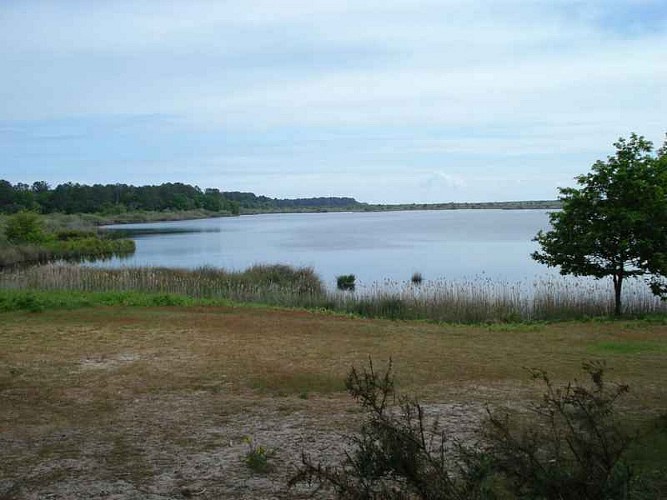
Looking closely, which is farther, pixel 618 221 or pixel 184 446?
pixel 618 221

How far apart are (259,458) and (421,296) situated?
41.6 feet

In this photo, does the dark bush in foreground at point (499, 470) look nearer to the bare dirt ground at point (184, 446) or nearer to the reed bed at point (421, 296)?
the bare dirt ground at point (184, 446)

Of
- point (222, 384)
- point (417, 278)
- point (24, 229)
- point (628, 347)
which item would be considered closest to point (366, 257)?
point (417, 278)

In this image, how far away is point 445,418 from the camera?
20.8ft

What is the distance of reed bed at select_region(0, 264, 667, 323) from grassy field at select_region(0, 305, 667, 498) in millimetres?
2761

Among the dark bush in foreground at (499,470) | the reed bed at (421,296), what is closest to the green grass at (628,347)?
the reed bed at (421,296)

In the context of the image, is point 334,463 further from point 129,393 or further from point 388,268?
point 388,268

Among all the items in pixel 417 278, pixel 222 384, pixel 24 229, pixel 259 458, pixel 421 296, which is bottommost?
pixel 417 278

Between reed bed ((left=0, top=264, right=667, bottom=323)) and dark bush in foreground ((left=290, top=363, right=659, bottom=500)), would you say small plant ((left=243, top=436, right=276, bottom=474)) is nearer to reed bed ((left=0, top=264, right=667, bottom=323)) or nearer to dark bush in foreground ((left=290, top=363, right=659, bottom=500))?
dark bush in foreground ((left=290, top=363, right=659, bottom=500))

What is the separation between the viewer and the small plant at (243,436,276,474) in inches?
199

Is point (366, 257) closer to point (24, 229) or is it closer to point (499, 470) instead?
point (24, 229)

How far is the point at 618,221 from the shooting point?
1505 cm

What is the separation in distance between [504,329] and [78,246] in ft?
122

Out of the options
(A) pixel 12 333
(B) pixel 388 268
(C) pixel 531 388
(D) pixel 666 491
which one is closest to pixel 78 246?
(B) pixel 388 268
